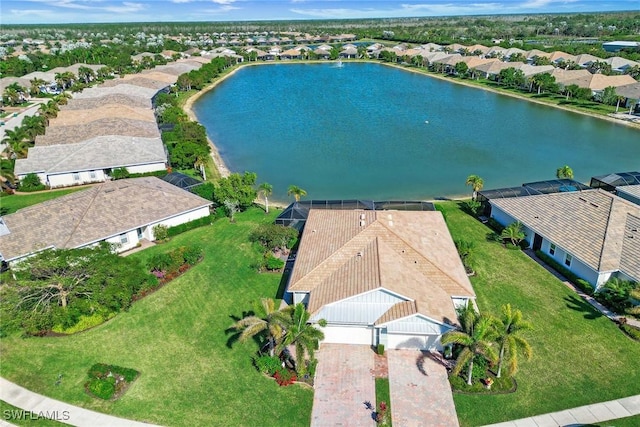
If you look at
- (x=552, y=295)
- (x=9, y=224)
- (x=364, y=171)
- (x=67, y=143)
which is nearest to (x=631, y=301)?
(x=552, y=295)

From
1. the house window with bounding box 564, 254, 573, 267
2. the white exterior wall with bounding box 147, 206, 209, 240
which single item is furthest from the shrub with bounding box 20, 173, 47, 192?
the house window with bounding box 564, 254, 573, 267

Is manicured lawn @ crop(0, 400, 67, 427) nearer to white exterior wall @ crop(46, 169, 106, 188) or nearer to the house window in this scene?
the house window

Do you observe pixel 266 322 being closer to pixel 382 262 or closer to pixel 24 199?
pixel 382 262

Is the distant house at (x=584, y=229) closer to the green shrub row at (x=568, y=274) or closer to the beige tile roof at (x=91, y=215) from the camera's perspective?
the green shrub row at (x=568, y=274)

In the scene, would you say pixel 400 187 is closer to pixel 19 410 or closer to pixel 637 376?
pixel 637 376

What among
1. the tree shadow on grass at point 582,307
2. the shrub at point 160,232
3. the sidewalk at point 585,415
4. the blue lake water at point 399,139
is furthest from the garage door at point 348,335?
the blue lake water at point 399,139

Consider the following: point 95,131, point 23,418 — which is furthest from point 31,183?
point 23,418
